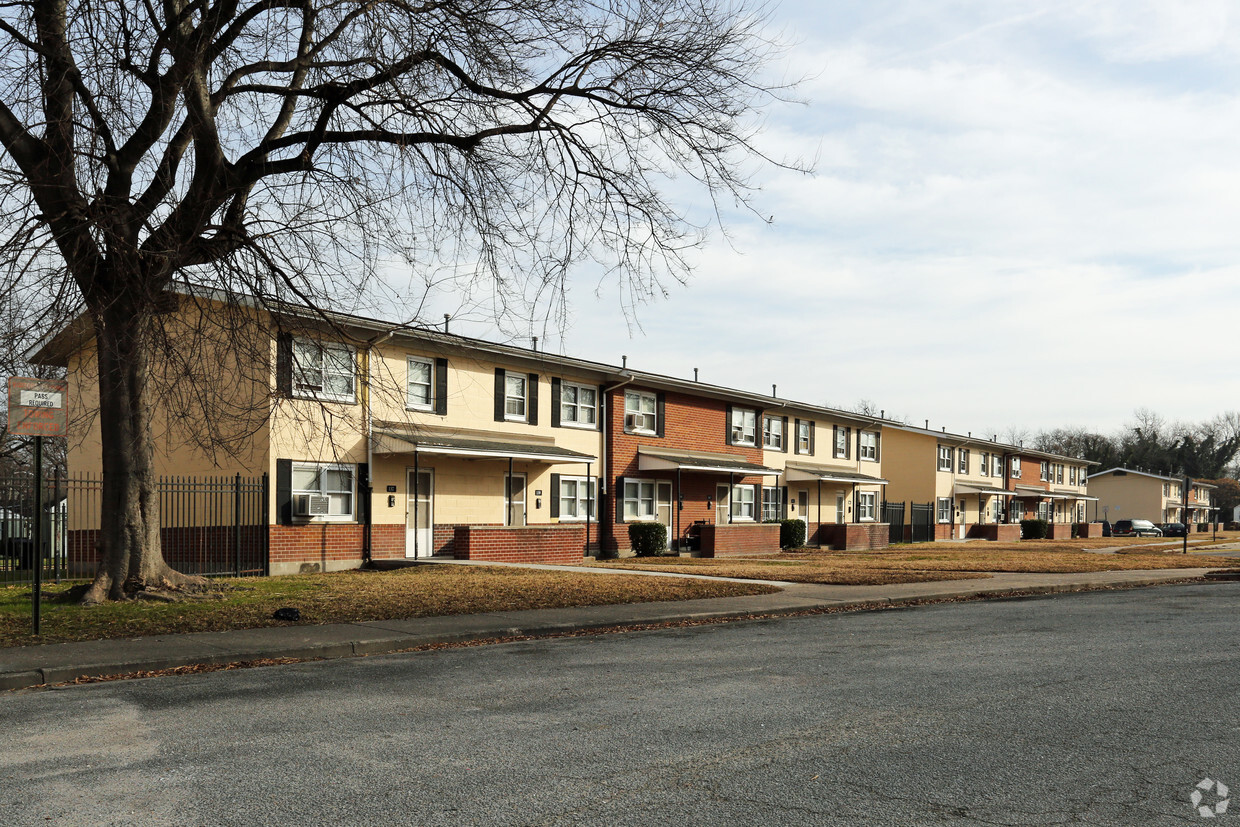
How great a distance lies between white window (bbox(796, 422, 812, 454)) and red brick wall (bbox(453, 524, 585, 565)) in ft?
55.6

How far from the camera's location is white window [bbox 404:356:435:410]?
82.9 ft

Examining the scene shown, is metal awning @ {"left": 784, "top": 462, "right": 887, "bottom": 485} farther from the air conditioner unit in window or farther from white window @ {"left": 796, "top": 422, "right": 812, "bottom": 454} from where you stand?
the air conditioner unit in window

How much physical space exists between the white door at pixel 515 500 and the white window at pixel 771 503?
578 inches

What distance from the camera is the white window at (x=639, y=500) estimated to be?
32188 millimetres

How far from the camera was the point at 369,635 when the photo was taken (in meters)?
11.9

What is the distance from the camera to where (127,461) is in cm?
1459

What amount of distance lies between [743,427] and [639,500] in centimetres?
732

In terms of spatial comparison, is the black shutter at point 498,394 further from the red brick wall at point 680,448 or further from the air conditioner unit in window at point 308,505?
the air conditioner unit in window at point 308,505

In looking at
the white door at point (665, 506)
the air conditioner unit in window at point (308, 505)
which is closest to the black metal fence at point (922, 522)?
the white door at point (665, 506)

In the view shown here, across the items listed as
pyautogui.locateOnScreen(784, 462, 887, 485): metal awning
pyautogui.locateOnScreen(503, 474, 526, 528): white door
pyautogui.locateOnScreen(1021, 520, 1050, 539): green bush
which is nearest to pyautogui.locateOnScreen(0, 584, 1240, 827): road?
pyautogui.locateOnScreen(503, 474, 526, 528): white door

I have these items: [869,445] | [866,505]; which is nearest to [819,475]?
[866,505]

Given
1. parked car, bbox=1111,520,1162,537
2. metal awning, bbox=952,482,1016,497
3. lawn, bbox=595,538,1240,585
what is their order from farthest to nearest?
1. parked car, bbox=1111,520,1162,537
2. metal awning, bbox=952,482,1016,497
3. lawn, bbox=595,538,1240,585

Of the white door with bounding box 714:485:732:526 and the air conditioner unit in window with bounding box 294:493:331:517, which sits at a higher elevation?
the air conditioner unit in window with bounding box 294:493:331:517

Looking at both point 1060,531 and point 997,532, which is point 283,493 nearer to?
point 997,532
